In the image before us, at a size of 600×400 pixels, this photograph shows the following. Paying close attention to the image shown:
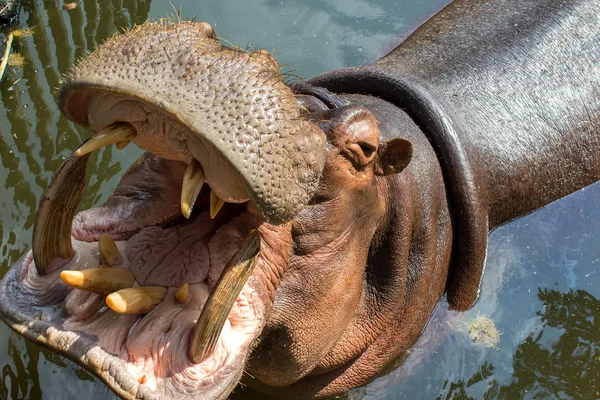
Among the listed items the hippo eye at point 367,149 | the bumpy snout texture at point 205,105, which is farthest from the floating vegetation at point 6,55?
the hippo eye at point 367,149

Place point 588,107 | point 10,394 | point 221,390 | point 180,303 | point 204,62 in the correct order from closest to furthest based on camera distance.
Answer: point 204,62, point 221,390, point 180,303, point 10,394, point 588,107

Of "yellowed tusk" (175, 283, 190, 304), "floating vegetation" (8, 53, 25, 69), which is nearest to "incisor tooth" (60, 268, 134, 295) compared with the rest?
"yellowed tusk" (175, 283, 190, 304)

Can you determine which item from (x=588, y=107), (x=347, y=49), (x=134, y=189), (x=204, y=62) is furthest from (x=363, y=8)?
(x=204, y=62)

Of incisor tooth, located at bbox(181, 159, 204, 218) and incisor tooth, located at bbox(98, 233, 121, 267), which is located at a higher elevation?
incisor tooth, located at bbox(181, 159, 204, 218)

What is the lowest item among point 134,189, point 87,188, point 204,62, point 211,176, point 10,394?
point 10,394

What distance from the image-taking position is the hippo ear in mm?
2783

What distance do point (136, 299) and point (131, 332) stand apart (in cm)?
13

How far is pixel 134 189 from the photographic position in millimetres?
2646

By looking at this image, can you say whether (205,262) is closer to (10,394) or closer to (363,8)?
(10,394)

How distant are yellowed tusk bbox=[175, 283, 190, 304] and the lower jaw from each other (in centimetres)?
2

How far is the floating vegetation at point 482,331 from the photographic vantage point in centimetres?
414

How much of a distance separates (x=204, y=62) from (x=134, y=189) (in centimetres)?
77

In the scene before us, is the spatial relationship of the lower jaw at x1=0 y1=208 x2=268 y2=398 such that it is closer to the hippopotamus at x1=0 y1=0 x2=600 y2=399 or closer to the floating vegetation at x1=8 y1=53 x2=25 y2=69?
the hippopotamus at x1=0 y1=0 x2=600 y2=399

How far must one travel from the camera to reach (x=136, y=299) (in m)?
2.26
